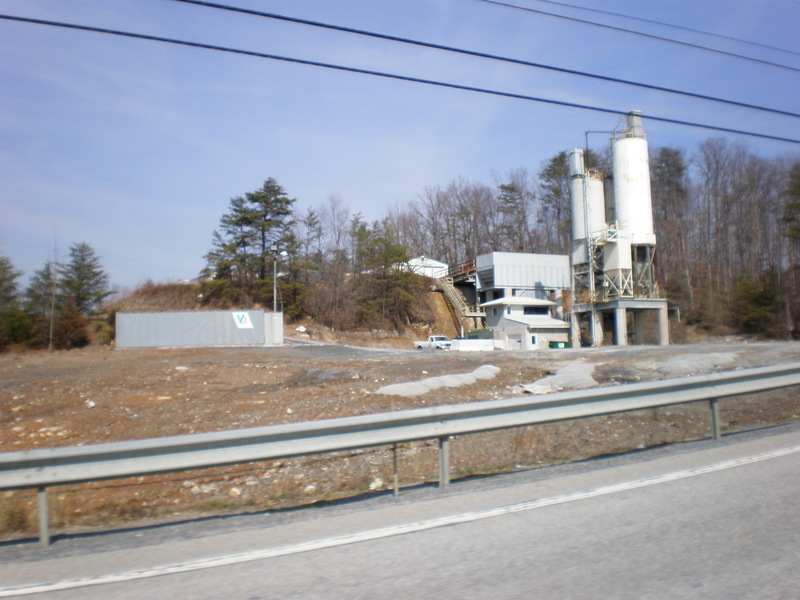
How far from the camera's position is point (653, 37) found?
42.6ft

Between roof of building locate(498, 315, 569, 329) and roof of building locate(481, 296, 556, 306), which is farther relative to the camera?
roof of building locate(481, 296, 556, 306)

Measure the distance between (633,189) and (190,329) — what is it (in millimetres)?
34246

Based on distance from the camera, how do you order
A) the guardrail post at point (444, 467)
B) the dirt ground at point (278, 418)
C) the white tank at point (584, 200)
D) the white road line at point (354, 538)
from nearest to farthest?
the white road line at point (354, 538) < the guardrail post at point (444, 467) < the dirt ground at point (278, 418) < the white tank at point (584, 200)

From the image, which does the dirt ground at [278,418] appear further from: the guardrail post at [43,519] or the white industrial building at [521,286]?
the white industrial building at [521,286]

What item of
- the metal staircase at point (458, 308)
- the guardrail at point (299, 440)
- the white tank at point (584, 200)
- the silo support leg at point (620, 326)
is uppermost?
the white tank at point (584, 200)

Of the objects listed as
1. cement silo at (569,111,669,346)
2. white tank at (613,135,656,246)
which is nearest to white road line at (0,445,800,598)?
cement silo at (569,111,669,346)

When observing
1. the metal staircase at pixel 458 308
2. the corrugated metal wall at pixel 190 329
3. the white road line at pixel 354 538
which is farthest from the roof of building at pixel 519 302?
the white road line at pixel 354 538

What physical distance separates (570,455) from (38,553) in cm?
633

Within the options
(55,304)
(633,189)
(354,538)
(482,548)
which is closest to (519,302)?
(633,189)

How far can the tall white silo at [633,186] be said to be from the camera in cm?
4891

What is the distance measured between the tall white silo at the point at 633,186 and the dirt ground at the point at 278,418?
85.2 ft

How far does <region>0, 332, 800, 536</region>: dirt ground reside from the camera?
25.2 feet

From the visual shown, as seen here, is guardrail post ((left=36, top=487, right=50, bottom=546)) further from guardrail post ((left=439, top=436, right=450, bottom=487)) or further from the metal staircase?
the metal staircase

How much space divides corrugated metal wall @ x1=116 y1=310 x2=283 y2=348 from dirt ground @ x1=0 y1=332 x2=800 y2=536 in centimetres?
1546
